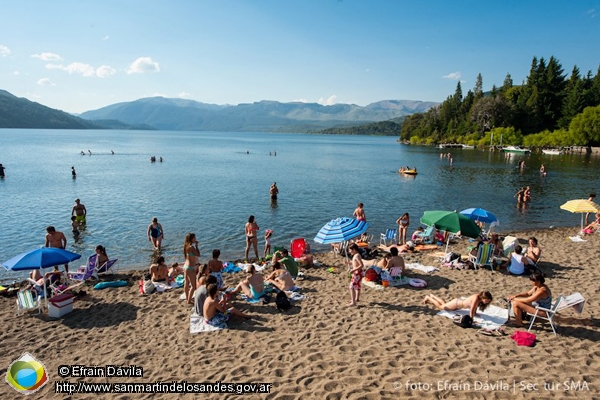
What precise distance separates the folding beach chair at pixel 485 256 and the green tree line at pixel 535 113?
9547 centimetres

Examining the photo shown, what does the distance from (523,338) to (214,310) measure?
686cm

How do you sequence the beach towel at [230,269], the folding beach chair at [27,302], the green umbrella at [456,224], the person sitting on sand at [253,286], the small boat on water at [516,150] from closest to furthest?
the folding beach chair at [27,302] < the person sitting on sand at [253,286] < the green umbrella at [456,224] < the beach towel at [230,269] < the small boat on water at [516,150]

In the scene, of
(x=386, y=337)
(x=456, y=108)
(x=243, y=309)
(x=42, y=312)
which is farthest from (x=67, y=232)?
(x=456, y=108)

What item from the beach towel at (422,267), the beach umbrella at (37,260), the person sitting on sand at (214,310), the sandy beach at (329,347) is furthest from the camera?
the beach towel at (422,267)


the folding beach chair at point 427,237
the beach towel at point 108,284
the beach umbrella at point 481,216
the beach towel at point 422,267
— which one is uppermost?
the beach umbrella at point 481,216

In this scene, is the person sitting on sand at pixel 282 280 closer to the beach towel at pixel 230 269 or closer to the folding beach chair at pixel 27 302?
the beach towel at pixel 230 269

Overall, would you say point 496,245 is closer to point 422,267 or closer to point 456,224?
point 456,224

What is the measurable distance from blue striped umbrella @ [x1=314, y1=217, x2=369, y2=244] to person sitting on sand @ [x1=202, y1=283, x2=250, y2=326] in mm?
4116

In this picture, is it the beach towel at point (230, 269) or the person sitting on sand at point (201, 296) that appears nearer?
the person sitting on sand at point (201, 296)

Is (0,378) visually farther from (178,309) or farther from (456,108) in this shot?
(456,108)

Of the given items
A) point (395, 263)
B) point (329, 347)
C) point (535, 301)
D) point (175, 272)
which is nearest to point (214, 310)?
point (329, 347)

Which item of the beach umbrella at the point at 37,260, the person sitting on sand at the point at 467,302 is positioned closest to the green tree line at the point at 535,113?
the person sitting on sand at the point at 467,302

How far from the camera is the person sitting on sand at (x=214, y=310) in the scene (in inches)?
341

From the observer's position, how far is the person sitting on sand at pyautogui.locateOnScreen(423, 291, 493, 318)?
8281mm
